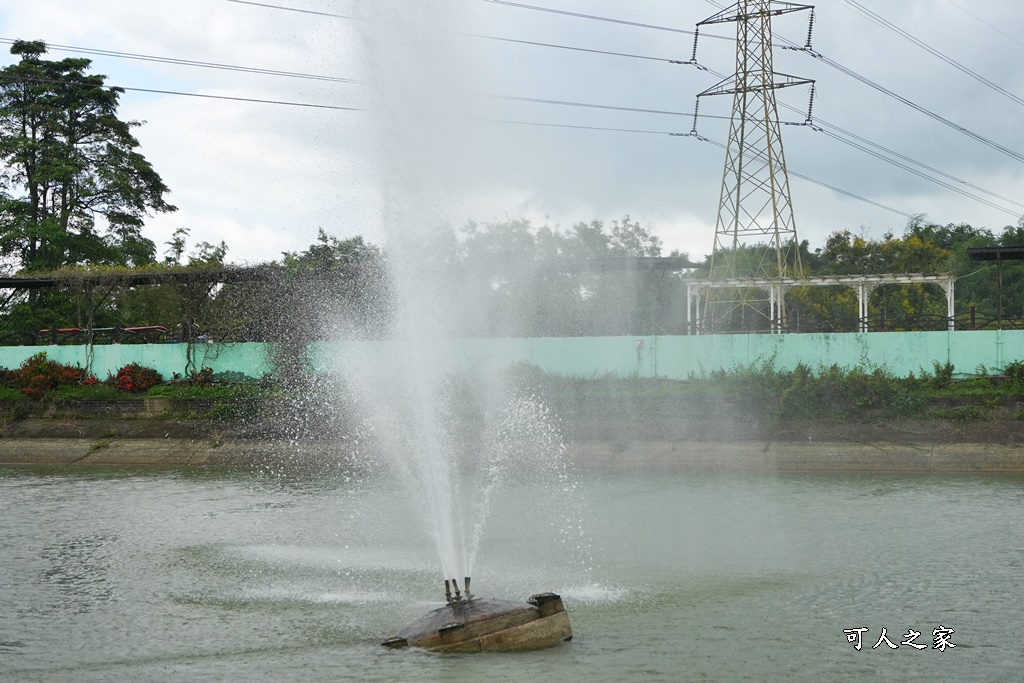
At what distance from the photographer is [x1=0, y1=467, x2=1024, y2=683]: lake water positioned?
1121 centimetres

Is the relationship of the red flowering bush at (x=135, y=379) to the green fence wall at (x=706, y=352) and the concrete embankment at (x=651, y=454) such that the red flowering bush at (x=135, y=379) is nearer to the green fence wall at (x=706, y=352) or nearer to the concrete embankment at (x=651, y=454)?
the concrete embankment at (x=651, y=454)

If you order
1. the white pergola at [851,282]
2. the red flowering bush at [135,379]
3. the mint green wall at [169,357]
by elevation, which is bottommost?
the red flowering bush at [135,379]

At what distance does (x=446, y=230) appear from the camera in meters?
16.7

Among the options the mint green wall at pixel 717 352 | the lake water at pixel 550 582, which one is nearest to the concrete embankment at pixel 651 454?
the lake water at pixel 550 582

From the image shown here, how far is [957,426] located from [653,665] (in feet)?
74.5

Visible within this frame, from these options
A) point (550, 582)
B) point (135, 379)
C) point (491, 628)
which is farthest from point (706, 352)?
point (491, 628)

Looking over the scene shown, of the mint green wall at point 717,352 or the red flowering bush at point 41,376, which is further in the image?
the red flowering bush at point 41,376

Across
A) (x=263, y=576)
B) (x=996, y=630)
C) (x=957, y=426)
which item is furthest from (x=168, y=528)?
(x=957, y=426)

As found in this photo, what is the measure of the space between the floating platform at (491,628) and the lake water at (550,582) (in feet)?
0.80

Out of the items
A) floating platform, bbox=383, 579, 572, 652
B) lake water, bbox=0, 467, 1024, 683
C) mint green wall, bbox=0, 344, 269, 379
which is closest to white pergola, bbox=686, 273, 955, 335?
lake water, bbox=0, 467, 1024, 683

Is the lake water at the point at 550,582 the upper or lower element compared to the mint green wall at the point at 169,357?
lower

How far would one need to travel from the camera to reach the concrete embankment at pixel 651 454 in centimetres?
2855

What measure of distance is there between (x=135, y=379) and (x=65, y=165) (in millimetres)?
22121

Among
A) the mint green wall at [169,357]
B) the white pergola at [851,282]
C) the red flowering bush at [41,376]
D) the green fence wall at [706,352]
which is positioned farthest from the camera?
the mint green wall at [169,357]
